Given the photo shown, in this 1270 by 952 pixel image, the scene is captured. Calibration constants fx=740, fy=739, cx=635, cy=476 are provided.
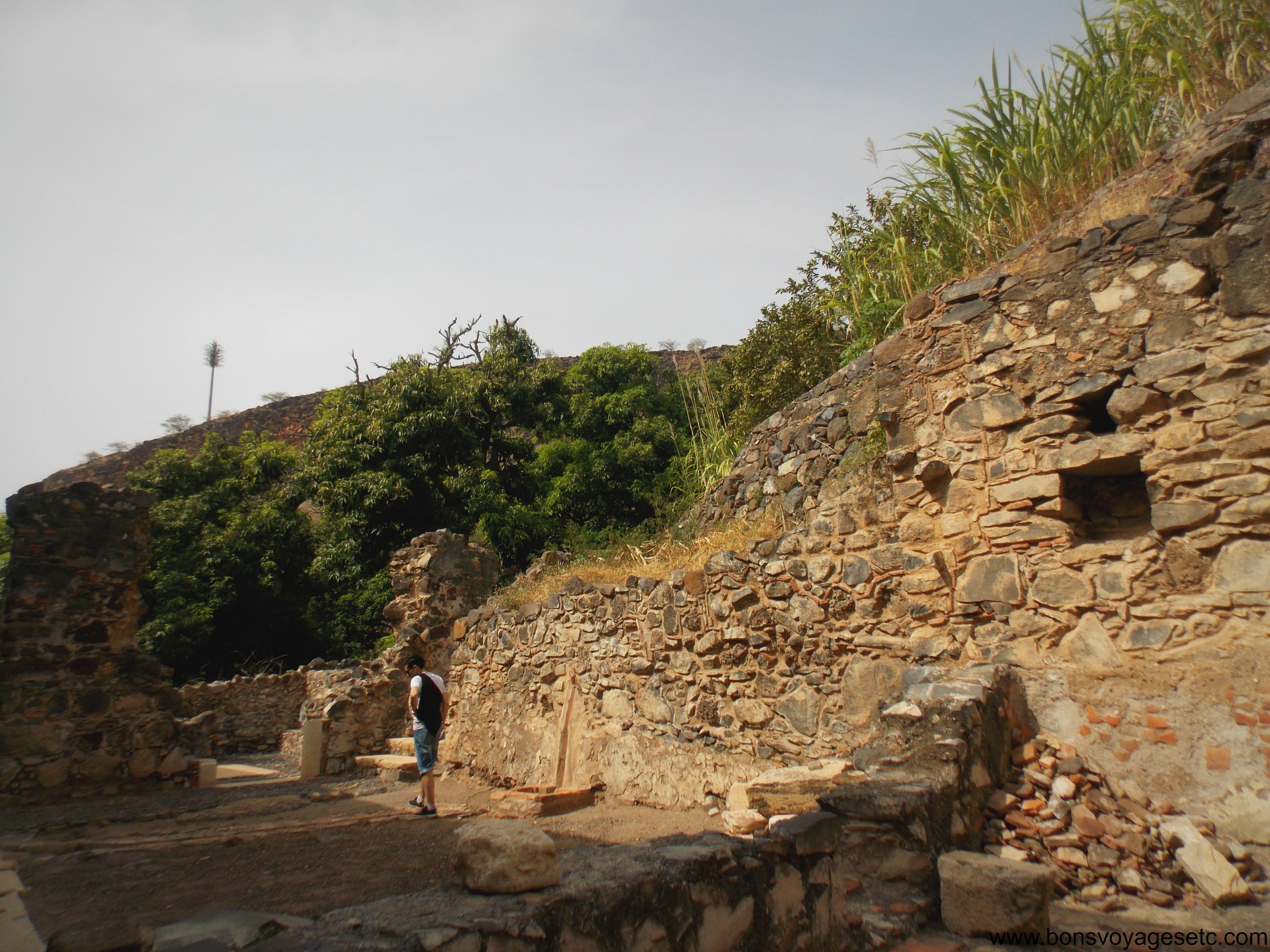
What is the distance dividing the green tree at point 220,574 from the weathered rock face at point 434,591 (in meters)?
6.81

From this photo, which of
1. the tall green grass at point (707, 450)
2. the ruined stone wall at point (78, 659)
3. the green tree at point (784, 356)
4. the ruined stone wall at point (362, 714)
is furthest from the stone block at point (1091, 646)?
the ruined stone wall at point (362, 714)

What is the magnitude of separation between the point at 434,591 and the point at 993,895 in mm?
9398

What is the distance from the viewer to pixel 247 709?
14.0m

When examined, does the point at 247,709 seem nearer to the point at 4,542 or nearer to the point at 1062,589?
the point at 4,542

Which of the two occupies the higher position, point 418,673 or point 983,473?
point 983,473

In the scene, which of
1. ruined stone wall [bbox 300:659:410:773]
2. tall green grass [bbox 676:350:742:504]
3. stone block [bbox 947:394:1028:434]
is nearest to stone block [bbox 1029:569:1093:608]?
stone block [bbox 947:394:1028:434]

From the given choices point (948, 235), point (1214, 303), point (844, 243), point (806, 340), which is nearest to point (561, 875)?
point (1214, 303)

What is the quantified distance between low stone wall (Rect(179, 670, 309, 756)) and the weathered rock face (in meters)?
4.38

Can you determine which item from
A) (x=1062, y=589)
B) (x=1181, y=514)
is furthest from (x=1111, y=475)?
(x=1062, y=589)

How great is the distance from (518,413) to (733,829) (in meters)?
15.2

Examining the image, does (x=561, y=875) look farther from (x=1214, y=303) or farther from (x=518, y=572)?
(x=518, y=572)

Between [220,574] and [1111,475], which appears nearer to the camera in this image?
[1111,475]

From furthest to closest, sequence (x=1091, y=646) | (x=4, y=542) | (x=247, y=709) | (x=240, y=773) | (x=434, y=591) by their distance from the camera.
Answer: (x=4, y=542) < (x=247, y=709) < (x=434, y=591) < (x=240, y=773) < (x=1091, y=646)

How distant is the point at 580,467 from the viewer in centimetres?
1702
